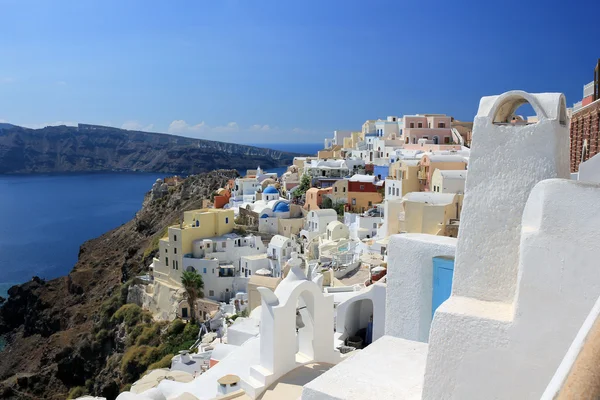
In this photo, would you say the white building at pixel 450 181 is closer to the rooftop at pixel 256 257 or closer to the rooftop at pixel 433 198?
the rooftop at pixel 433 198

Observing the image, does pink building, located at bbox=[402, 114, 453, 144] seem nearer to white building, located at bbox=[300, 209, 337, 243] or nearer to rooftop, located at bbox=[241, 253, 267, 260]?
white building, located at bbox=[300, 209, 337, 243]

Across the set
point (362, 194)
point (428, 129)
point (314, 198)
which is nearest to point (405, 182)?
point (362, 194)

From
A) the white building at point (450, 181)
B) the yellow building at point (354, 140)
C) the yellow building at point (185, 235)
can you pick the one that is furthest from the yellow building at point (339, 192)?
the yellow building at point (354, 140)

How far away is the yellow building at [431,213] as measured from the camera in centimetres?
2166

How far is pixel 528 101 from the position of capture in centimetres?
454

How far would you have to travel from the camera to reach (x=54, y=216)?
98312 mm

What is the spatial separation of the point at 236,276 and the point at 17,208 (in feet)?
311

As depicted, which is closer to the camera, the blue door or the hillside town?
the hillside town

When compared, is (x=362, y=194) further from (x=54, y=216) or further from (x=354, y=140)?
(x=54, y=216)

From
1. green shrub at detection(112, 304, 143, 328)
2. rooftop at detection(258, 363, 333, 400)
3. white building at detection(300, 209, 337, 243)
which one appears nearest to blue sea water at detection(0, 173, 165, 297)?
green shrub at detection(112, 304, 143, 328)

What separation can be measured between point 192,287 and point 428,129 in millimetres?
27216

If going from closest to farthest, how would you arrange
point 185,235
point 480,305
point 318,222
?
point 480,305, point 185,235, point 318,222

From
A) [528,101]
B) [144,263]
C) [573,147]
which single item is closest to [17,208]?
[144,263]

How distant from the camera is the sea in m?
64.6
